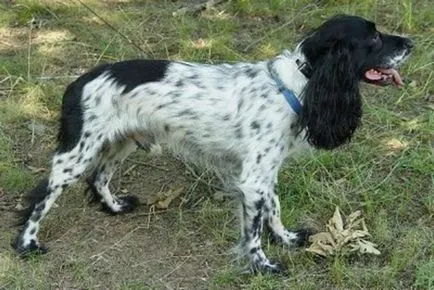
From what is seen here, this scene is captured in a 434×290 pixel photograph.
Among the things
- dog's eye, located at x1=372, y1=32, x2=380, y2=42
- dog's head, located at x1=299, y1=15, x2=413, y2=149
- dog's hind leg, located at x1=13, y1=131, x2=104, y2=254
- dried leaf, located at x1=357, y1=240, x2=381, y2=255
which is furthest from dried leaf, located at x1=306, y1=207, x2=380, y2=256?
dog's hind leg, located at x1=13, y1=131, x2=104, y2=254

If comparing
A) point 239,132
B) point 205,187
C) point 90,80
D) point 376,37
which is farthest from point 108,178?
point 376,37

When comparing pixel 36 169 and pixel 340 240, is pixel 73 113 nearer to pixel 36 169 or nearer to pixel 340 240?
pixel 36 169

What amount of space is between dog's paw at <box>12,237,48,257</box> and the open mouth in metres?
2.06

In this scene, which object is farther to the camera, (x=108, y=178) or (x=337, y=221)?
(x=108, y=178)

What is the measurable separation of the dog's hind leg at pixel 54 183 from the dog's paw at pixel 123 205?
0.47 metres

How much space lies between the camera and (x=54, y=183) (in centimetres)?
454

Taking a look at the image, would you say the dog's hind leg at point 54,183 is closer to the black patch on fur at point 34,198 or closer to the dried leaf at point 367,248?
the black patch on fur at point 34,198

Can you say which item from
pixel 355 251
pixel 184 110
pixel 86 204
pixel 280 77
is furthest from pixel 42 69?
pixel 355 251

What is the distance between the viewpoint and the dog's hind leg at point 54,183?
14.7 ft

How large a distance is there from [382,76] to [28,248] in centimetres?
219

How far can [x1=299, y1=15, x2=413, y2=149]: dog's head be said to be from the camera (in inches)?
161

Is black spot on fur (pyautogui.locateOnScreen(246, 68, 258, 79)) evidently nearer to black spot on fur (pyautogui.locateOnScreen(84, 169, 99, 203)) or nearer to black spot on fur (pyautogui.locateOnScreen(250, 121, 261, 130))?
black spot on fur (pyautogui.locateOnScreen(250, 121, 261, 130))

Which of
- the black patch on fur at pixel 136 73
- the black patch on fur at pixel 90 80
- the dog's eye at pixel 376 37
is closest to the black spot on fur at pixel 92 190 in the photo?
the black patch on fur at pixel 90 80

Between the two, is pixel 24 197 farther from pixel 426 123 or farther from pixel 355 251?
pixel 426 123
